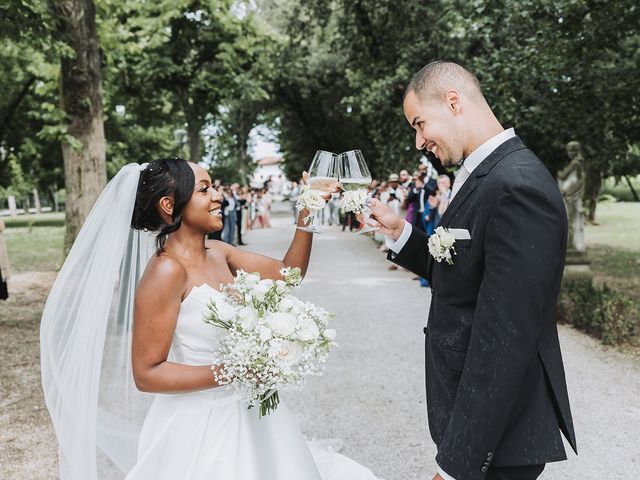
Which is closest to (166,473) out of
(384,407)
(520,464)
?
(520,464)

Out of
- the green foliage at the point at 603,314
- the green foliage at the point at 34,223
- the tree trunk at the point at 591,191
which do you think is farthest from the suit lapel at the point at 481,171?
the green foliage at the point at 34,223

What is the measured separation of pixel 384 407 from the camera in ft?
17.9

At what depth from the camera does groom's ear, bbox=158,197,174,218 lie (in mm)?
2775

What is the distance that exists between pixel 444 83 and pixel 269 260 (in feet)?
5.06

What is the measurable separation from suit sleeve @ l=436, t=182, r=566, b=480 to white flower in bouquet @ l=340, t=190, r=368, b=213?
35.3 inches

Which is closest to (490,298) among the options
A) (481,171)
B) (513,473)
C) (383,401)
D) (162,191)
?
(481,171)

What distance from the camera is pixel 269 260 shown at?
3.25 m

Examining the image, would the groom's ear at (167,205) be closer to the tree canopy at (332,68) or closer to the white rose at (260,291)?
the white rose at (260,291)

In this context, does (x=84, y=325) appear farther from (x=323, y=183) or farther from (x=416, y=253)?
(x=416, y=253)

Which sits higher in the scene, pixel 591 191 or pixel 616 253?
A: pixel 591 191

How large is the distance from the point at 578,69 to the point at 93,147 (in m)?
9.11

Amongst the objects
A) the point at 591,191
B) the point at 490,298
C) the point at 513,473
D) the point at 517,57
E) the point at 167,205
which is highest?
the point at 517,57

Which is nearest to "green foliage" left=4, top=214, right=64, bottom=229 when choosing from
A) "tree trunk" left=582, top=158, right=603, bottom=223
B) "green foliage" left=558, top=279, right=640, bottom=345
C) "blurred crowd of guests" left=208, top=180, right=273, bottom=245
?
"blurred crowd of guests" left=208, top=180, right=273, bottom=245

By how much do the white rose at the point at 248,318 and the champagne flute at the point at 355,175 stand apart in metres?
0.67
